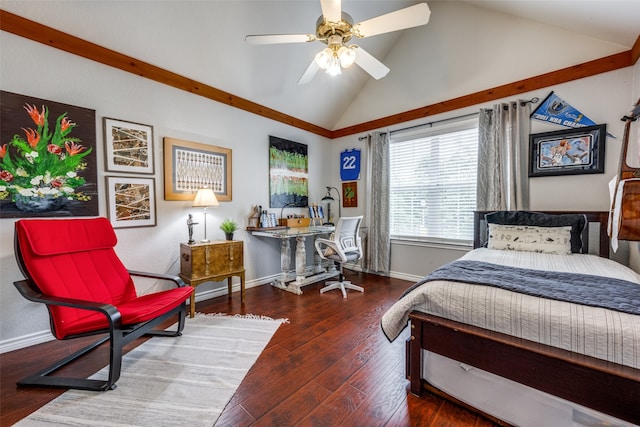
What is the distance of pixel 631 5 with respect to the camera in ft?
6.30

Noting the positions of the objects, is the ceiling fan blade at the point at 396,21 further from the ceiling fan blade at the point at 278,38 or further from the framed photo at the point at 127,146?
the framed photo at the point at 127,146

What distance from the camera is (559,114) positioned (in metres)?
2.80

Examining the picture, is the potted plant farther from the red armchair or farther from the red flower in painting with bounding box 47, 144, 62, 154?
the red flower in painting with bounding box 47, 144, 62, 154

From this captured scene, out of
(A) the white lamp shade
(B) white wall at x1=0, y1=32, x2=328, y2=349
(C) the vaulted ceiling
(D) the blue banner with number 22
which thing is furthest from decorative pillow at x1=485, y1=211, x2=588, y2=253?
(A) the white lamp shade

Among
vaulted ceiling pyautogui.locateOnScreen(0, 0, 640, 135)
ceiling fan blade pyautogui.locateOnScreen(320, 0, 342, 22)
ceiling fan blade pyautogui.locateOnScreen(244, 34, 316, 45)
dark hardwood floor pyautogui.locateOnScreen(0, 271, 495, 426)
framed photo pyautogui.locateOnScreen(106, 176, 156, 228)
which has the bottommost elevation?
dark hardwood floor pyautogui.locateOnScreen(0, 271, 495, 426)

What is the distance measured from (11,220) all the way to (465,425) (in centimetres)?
339

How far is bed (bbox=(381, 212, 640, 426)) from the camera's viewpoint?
1.04m

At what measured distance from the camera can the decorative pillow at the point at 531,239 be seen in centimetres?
244

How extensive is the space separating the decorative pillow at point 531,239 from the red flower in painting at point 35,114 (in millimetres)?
4265

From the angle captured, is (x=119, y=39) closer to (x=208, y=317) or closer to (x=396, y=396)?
(x=208, y=317)

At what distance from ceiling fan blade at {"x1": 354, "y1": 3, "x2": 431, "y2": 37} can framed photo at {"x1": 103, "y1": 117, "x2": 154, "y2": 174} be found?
2290 mm

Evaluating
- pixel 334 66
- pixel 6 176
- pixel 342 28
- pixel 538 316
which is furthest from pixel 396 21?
pixel 6 176

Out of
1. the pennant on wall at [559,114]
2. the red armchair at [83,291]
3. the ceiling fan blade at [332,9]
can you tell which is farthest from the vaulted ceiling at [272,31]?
the red armchair at [83,291]

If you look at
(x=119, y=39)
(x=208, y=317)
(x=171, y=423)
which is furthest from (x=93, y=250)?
(x=119, y=39)
